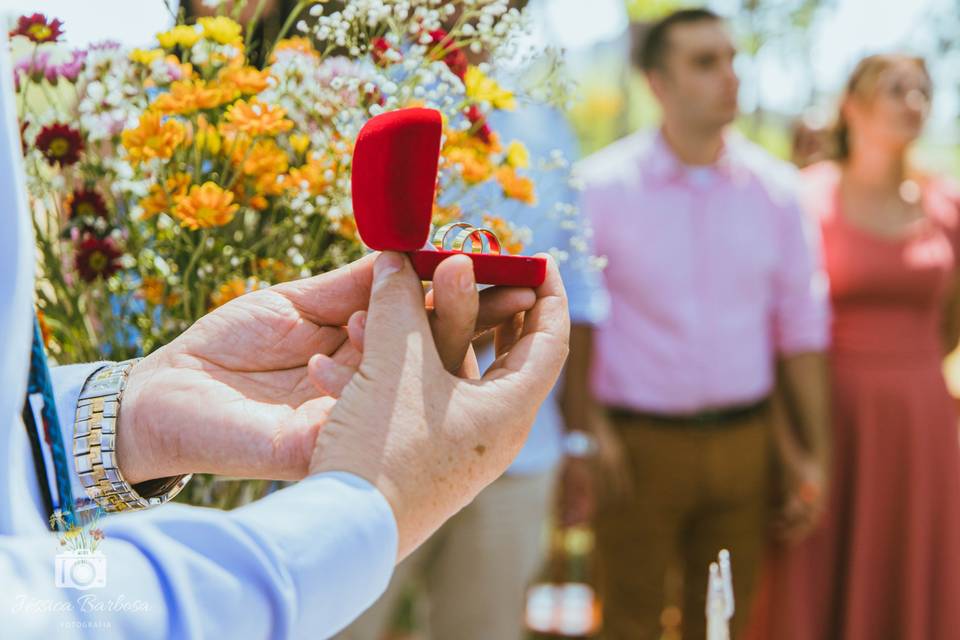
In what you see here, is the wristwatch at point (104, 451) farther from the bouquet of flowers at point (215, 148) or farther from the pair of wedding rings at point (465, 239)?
the pair of wedding rings at point (465, 239)

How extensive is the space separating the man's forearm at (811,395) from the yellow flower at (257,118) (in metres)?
2.14

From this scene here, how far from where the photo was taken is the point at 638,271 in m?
2.54

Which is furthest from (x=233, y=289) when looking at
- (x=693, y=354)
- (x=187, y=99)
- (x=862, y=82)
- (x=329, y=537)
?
(x=862, y=82)

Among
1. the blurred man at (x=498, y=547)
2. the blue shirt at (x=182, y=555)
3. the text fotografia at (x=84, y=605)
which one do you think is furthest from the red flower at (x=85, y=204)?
the blurred man at (x=498, y=547)

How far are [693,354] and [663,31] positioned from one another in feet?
3.19

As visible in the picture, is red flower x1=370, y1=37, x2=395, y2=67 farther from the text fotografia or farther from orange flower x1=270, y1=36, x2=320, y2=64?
the text fotografia

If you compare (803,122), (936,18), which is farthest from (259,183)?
(936,18)

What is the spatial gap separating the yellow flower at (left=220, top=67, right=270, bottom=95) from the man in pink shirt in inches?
66.8

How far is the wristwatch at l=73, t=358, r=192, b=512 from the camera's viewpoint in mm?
804

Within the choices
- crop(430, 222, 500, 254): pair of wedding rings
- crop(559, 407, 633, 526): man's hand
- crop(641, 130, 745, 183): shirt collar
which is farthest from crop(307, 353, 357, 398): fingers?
crop(641, 130, 745, 183): shirt collar

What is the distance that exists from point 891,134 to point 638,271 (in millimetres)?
991

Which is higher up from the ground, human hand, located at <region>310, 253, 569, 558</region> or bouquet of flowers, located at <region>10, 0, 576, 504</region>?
bouquet of flowers, located at <region>10, 0, 576, 504</region>

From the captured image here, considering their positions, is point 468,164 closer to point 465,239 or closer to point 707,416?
point 465,239

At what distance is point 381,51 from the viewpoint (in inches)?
33.4
